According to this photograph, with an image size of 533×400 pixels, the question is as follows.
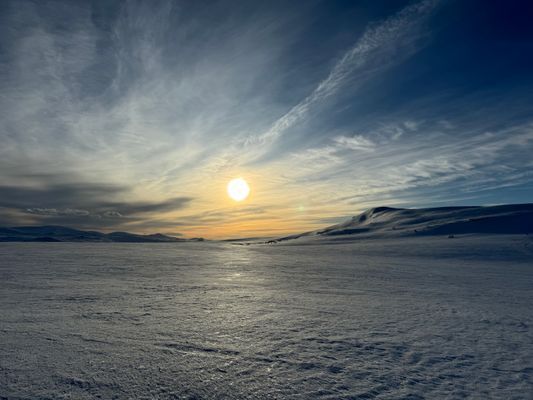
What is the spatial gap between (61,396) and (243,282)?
263 inches

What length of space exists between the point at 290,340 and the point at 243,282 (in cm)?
521

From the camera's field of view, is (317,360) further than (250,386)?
Yes

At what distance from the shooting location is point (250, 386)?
290cm

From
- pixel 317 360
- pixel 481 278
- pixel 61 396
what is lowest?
pixel 481 278

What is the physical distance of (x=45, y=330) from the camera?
416 cm

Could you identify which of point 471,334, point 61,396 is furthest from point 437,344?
point 61,396

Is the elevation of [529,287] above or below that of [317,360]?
below

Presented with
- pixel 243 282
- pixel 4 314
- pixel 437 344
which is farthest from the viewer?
pixel 243 282

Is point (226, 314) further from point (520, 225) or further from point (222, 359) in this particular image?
point (520, 225)

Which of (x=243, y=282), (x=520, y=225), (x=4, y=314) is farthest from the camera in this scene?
(x=520, y=225)

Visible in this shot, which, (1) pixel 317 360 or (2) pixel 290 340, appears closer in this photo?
(1) pixel 317 360

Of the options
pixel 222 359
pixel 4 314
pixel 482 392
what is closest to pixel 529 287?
pixel 482 392

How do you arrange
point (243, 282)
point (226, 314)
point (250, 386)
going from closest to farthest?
1. point (250, 386)
2. point (226, 314)
3. point (243, 282)

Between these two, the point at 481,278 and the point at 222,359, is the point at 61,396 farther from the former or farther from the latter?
the point at 481,278
